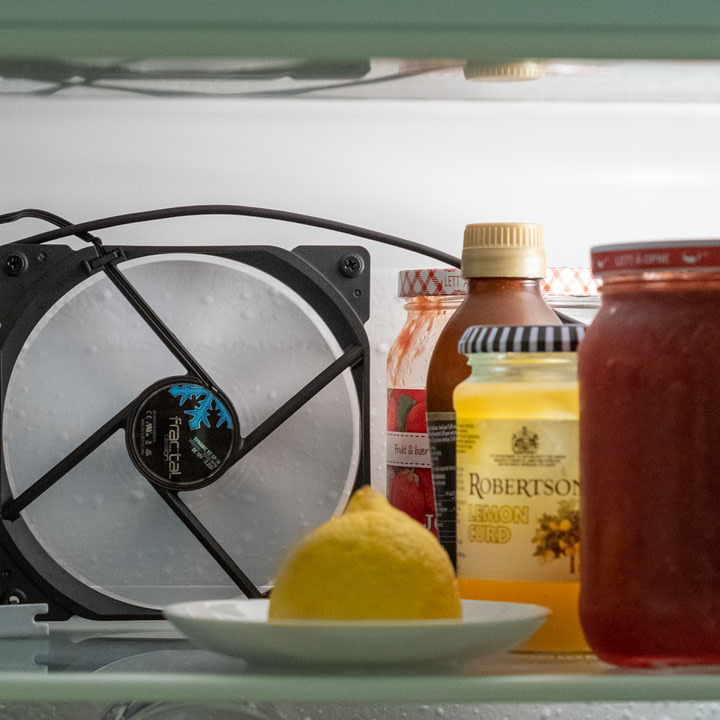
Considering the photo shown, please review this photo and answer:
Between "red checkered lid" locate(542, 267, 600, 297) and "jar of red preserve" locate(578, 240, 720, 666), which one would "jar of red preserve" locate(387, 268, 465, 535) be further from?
"jar of red preserve" locate(578, 240, 720, 666)

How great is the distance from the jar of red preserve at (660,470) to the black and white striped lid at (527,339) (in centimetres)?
4

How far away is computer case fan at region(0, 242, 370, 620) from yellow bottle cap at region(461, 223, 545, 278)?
0.44ft

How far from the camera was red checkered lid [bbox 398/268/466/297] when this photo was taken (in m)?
0.79

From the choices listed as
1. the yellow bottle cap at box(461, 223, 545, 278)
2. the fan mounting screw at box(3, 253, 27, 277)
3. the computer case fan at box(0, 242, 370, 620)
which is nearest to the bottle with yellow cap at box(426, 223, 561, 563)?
the yellow bottle cap at box(461, 223, 545, 278)

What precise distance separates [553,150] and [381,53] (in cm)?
40

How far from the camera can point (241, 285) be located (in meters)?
0.83

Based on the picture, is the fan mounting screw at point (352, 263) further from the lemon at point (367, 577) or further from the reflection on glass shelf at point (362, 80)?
the lemon at point (367, 577)

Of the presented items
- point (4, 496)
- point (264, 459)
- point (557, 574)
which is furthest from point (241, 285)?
point (557, 574)

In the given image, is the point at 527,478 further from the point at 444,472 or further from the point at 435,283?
the point at 435,283

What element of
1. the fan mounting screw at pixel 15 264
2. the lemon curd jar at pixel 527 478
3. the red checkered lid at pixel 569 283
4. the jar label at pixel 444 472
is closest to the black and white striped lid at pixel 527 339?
the lemon curd jar at pixel 527 478

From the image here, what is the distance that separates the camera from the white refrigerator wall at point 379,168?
902mm

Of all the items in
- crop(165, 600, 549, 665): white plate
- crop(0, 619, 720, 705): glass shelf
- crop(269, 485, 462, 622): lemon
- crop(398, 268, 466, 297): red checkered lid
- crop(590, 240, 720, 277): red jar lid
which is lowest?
crop(0, 619, 720, 705): glass shelf

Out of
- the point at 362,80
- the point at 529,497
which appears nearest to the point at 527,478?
the point at 529,497

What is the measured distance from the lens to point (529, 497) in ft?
1.98
